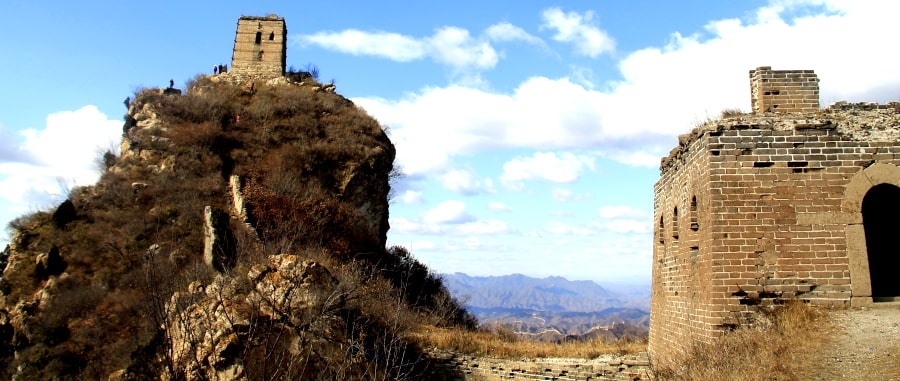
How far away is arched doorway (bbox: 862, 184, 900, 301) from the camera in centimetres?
1063

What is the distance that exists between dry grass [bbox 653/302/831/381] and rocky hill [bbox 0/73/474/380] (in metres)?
4.33

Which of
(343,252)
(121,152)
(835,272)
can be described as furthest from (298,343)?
(121,152)

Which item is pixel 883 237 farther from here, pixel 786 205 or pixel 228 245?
pixel 228 245

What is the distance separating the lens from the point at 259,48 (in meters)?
31.4

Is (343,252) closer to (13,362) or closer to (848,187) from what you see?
(13,362)

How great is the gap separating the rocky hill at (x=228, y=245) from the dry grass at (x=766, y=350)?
4331 mm

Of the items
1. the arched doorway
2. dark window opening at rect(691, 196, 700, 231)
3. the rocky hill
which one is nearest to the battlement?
dark window opening at rect(691, 196, 700, 231)

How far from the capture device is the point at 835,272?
8.23 metres

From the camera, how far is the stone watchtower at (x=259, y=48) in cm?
3101

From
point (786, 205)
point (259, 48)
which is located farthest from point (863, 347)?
point (259, 48)

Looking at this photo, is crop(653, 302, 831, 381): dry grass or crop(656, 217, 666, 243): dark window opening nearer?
crop(653, 302, 831, 381): dry grass

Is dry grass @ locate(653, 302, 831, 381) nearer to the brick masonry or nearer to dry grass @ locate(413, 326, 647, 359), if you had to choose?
the brick masonry

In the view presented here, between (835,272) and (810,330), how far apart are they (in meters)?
1.22

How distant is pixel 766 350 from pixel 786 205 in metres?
2.43
